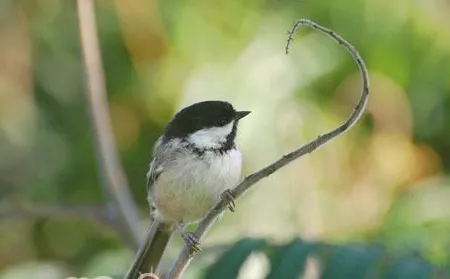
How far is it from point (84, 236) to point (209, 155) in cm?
222

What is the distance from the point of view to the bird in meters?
2.63

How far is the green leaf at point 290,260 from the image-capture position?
2.42m

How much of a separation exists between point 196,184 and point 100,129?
0.62 m

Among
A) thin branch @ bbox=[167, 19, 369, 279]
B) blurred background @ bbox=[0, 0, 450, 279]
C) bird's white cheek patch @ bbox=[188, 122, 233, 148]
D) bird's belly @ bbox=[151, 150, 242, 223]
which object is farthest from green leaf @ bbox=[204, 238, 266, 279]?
blurred background @ bbox=[0, 0, 450, 279]

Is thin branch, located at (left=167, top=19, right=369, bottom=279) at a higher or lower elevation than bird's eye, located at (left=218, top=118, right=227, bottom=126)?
lower

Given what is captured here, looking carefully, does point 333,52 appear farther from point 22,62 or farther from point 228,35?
point 22,62

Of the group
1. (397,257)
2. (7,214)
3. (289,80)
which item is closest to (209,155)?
(397,257)

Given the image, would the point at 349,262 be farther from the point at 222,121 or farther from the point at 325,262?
the point at 222,121

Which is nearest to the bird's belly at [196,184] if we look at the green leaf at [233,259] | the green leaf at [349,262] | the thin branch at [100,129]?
the green leaf at [233,259]

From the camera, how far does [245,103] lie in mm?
4309

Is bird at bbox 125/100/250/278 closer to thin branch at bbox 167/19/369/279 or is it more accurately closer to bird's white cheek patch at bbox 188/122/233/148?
bird's white cheek patch at bbox 188/122/233/148

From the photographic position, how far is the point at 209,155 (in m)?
2.67

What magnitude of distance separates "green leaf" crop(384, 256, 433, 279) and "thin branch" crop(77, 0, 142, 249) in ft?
3.57

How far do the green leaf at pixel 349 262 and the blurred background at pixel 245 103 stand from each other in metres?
1.52
